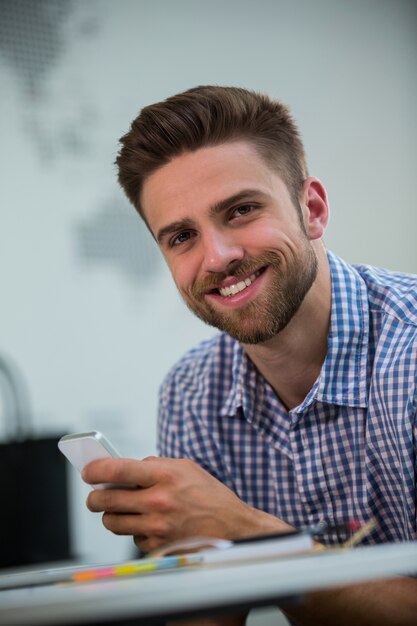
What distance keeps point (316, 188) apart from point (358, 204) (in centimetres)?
150

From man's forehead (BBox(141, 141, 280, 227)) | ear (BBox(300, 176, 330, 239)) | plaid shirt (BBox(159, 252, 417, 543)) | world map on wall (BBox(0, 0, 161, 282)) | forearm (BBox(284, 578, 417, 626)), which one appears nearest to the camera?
forearm (BBox(284, 578, 417, 626))

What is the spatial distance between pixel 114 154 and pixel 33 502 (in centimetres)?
127

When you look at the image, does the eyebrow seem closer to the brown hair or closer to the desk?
the brown hair

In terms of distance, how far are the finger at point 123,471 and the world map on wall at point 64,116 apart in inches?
73.1

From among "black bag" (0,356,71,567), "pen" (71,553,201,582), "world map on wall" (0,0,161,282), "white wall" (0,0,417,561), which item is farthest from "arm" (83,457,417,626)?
"world map on wall" (0,0,161,282)

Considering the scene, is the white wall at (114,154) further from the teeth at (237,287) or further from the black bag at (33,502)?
the teeth at (237,287)

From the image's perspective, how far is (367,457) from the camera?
1313mm

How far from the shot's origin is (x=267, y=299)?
4.59ft

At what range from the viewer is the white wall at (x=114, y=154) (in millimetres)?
2695

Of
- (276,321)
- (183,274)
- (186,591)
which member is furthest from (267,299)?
(186,591)

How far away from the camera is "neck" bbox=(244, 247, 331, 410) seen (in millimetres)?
1429

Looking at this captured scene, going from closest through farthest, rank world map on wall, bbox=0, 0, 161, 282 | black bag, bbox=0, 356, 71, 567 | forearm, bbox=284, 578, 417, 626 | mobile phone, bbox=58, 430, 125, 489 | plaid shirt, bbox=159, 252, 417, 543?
mobile phone, bbox=58, 430, 125, 489, forearm, bbox=284, 578, 417, 626, plaid shirt, bbox=159, 252, 417, 543, black bag, bbox=0, 356, 71, 567, world map on wall, bbox=0, 0, 161, 282

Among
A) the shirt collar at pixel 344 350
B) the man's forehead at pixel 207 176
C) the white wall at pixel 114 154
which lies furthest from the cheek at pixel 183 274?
the white wall at pixel 114 154

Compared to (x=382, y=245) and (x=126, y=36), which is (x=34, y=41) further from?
(x=382, y=245)
